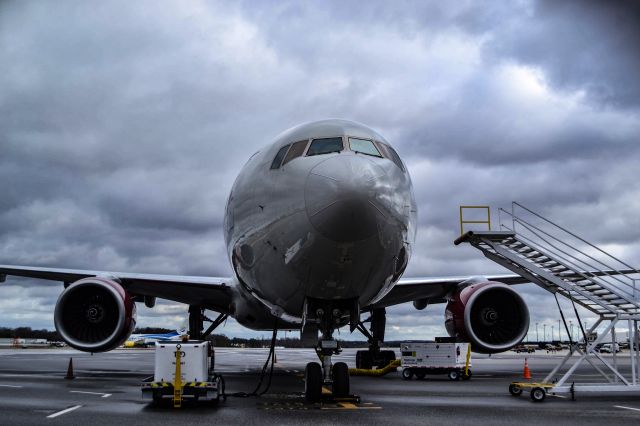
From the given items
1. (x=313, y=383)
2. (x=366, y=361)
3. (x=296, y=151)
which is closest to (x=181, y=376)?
(x=313, y=383)

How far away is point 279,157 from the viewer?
315 inches

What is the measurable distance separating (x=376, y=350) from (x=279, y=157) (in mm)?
12844

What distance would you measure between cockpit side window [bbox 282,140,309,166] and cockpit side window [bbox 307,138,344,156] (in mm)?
131

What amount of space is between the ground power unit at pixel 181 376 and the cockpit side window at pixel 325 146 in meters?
4.25

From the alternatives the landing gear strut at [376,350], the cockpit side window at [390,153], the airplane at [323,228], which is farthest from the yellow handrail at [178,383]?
the landing gear strut at [376,350]

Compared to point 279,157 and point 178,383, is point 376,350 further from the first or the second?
point 279,157

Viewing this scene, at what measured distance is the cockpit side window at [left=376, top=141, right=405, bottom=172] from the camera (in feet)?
25.8

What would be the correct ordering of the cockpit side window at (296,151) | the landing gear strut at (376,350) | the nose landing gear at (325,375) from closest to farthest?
the cockpit side window at (296,151) < the nose landing gear at (325,375) < the landing gear strut at (376,350)

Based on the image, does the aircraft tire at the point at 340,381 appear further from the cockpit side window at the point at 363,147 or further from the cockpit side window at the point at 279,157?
the cockpit side window at the point at 363,147

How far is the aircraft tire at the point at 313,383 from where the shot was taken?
898 cm

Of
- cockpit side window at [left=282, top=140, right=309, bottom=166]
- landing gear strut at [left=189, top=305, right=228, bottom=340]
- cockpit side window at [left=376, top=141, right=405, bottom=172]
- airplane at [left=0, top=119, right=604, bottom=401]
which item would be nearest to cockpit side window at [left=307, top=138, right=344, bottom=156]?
airplane at [left=0, top=119, right=604, bottom=401]

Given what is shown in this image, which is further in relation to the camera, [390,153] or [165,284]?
[165,284]

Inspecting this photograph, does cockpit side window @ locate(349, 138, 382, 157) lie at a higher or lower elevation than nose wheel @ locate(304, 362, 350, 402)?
higher

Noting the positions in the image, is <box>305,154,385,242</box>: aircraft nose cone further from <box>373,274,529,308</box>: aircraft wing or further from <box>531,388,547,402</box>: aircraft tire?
<box>373,274,529,308</box>: aircraft wing
